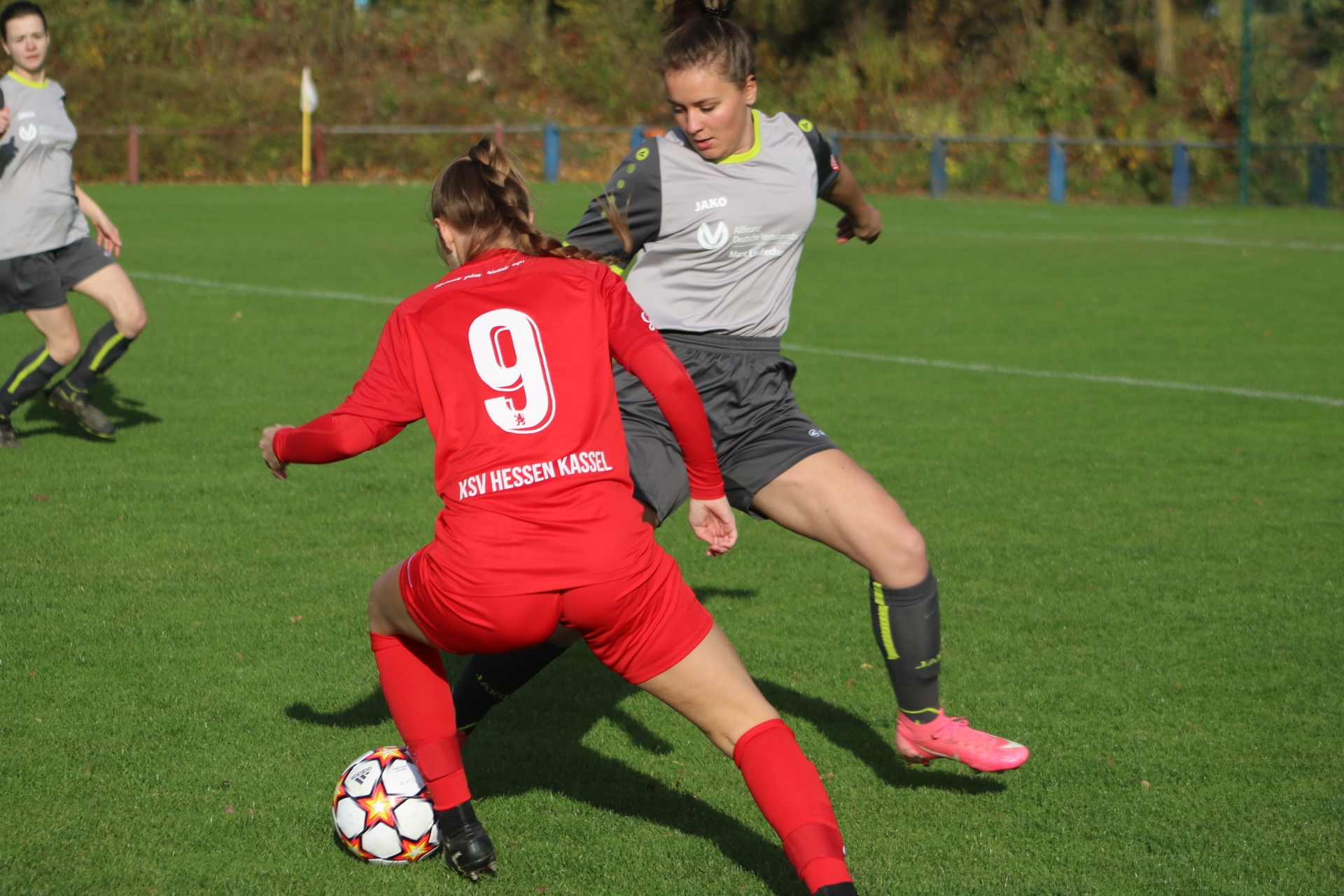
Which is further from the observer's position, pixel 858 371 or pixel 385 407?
pixel 858 371

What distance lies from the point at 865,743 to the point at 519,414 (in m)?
1.93

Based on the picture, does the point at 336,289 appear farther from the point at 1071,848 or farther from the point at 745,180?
the point at 1071,848

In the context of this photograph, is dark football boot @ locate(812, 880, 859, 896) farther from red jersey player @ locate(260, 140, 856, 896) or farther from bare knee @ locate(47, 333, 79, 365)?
bare knee @ locate(47, 333, 79, 365)

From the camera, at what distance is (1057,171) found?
32.1m

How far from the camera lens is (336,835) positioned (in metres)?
3.57

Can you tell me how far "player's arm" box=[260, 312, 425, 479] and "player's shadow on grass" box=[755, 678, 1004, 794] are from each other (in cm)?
189

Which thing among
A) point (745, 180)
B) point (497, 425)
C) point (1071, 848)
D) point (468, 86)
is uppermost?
point (468, 86)

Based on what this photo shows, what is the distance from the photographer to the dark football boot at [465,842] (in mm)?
3305

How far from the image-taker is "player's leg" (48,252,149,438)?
8.00 metres

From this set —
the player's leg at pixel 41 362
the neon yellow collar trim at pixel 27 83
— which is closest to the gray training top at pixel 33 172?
the neon yellow collar trim at pixel 27 83

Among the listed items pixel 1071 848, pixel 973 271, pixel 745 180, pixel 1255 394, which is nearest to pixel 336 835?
pixel 1071 848

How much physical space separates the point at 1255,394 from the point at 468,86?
34.4 metres

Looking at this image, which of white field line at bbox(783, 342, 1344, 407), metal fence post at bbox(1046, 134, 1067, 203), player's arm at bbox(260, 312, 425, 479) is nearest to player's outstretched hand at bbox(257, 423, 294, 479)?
player's arm at bbox(260, 312, 425, 479)

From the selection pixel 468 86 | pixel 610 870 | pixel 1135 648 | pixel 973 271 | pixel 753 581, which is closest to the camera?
pixel 610 870
